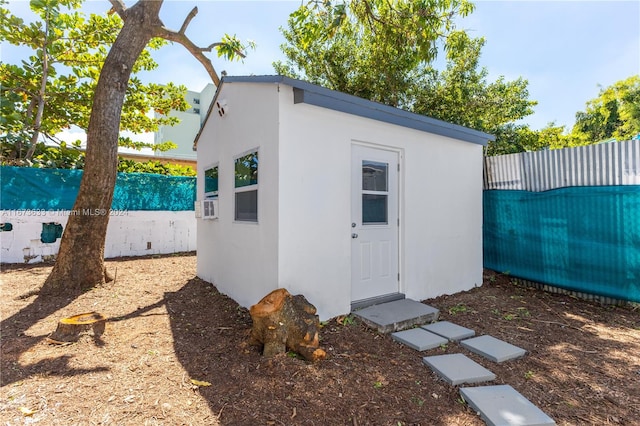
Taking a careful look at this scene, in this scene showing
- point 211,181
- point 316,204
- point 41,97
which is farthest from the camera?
point 41,97

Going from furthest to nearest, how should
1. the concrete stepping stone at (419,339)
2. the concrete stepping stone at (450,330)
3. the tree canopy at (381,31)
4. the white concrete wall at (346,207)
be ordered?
the tree canopy at (381,31) < the white concrete wall at (346,207) < the concrete stepping stone at (450,330) < the concrete stepping stone at (419,339)

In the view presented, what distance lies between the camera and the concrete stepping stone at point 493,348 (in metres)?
3.01

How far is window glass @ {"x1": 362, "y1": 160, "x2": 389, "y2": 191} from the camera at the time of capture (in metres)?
4.27

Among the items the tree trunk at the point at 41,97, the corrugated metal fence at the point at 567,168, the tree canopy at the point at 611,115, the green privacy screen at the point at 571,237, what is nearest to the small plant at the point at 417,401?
the green privacy screen at the point at 571,237

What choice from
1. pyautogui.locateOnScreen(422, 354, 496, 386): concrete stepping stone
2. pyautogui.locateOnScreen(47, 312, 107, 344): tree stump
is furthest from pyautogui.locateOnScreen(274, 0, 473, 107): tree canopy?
pyautogui.locateOnScreen(47, 312, 107, 344): tree stump

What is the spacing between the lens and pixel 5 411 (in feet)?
7.13

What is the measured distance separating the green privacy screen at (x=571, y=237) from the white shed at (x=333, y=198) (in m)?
0.69

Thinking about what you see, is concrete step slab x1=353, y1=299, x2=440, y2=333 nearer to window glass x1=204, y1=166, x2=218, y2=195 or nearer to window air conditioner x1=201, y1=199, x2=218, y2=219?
window air conditioner x1=201, y1=199, x2=218, y2=219

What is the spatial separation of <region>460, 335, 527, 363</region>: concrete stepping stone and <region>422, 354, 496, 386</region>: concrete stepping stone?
234 mm

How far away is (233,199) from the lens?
4.69m

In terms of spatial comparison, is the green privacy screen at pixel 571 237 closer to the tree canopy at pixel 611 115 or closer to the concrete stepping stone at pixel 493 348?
the concrete stepping stone at pixel 493 348

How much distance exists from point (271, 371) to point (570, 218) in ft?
17.0

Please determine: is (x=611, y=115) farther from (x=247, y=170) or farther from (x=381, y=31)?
(x=247, y=170)

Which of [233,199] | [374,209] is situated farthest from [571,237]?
[233,199]
